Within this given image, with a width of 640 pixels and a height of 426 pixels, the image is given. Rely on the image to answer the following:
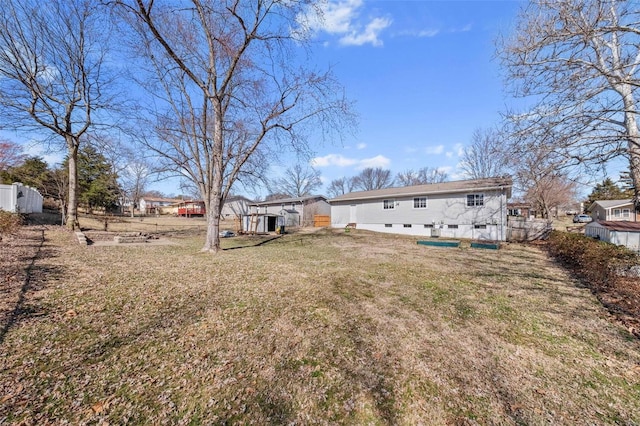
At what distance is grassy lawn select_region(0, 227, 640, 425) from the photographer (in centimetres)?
239

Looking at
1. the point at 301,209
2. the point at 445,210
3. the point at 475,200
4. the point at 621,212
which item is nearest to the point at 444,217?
the point at 445,210

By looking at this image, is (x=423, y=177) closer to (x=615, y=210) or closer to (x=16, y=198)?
(x=615, y=210)

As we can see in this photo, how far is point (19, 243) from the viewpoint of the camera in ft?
26.2

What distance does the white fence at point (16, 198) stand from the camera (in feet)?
39.7

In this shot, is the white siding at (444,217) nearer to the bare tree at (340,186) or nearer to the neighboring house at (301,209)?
the neighboring house at (301,209)

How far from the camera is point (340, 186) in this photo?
62.5 m

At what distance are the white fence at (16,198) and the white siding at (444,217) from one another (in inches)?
A: 832

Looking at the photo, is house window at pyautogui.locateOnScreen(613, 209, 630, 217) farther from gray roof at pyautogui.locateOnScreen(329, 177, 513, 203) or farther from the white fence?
the white fence

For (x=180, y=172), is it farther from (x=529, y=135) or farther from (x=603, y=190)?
(x=603, y=190)

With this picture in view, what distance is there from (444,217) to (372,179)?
41.6 metres

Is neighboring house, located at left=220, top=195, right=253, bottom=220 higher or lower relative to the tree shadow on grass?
higher

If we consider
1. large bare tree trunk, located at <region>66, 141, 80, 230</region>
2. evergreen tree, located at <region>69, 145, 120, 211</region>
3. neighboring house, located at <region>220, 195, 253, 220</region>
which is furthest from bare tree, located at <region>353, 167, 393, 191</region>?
large bare tree trunk, located at <region>66, 141, 80, 230</region>

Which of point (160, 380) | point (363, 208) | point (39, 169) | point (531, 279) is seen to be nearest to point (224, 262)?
point (160, 380)

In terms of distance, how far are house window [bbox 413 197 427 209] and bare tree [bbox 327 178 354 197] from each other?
41.2m
